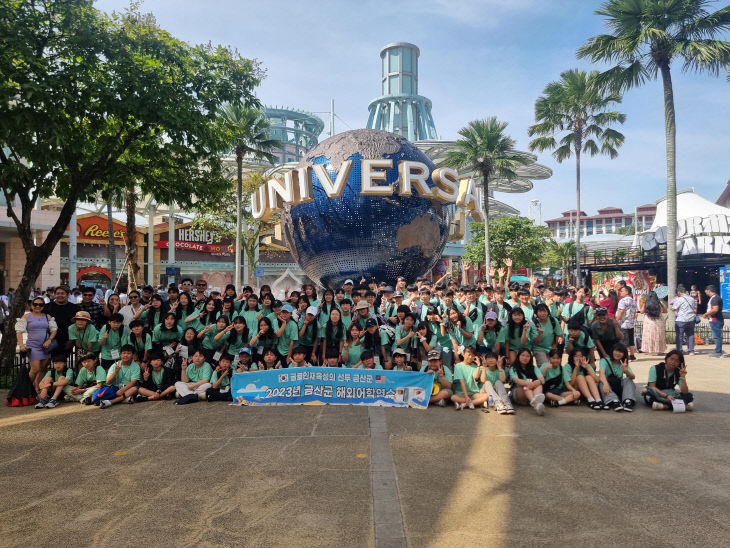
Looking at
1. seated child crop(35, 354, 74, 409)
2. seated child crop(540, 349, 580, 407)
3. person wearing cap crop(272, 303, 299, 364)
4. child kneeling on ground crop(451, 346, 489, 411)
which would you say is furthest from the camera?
person wearing cap crop(272, 303, 299, 364)

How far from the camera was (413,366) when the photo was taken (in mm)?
7805

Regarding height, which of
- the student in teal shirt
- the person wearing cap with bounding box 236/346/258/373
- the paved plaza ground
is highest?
the student in teal shirt

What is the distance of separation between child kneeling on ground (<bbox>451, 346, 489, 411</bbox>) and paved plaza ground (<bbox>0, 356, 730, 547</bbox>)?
30cm

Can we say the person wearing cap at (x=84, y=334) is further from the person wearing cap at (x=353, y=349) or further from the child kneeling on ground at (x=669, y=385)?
the child kneeling on ground at (x=669, y=385)

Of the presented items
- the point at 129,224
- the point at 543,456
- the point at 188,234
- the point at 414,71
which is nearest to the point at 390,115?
the point at 414,71

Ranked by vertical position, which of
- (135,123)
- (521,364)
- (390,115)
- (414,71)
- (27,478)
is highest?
(414,71)

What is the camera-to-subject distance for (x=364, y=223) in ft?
37.6

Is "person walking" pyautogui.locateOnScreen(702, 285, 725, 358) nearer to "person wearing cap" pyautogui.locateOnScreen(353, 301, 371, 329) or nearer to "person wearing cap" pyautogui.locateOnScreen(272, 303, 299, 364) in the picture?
"person wearing cap" pyautogui.locateOnScreen(353, 301, 371, 329)

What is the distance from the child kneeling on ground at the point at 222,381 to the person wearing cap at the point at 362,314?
6.93 feet

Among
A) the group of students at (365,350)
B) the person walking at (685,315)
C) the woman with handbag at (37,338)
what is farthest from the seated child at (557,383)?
the woman with handbag at (37,338)

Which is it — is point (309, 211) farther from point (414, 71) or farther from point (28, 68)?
point (414, 71)

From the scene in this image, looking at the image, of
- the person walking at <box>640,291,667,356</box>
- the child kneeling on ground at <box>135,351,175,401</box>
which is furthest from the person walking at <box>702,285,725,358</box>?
the child kneeling on ground at <box>135,351,175,401</box>

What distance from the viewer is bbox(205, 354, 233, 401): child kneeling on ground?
7.13 metres

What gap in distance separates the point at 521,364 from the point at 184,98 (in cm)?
765
